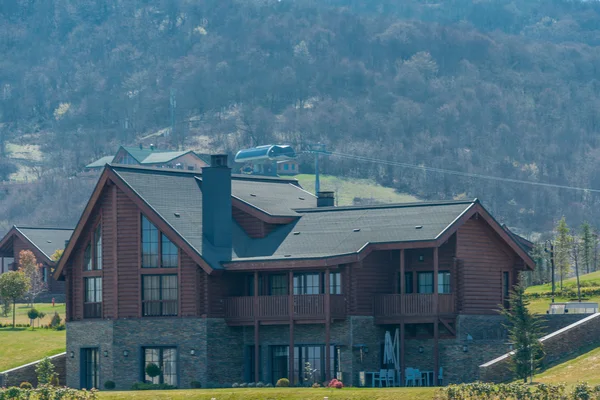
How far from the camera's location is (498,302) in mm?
57656

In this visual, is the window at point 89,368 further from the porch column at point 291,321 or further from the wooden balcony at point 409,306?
the wooden balcony at point 409,306

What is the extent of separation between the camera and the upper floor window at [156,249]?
185 feet

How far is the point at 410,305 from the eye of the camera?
179 feet

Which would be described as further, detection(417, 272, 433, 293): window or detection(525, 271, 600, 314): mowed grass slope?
detection(525, 271, 600, 314): mowed grass slope

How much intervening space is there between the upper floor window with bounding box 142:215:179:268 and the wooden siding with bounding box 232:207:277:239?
3.95 meters

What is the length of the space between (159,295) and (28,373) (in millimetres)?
8020

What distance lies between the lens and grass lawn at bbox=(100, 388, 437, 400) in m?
43.5

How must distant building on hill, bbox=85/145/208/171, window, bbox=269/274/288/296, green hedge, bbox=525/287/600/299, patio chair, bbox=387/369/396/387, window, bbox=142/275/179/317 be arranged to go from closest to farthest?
patio chair, bbox=387/369/396/387 < window, bbox=142/275/179/317 < window, bbox=269/274/288/296 < green hedge, bbox=525/287/600/299 < distant building on hill, bbox=85/145/208/171

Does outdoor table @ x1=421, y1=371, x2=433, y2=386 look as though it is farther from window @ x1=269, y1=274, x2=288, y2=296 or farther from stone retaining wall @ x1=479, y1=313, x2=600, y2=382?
window @ x1=269, y1=274, x2=288, y2=296

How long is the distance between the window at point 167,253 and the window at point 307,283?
17.0ft

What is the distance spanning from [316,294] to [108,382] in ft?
31.6

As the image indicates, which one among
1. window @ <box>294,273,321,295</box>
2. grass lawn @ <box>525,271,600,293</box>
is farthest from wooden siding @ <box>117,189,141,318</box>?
grass lawn @ <box>525,271,600,293</box>

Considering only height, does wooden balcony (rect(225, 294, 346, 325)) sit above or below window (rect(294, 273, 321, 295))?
below

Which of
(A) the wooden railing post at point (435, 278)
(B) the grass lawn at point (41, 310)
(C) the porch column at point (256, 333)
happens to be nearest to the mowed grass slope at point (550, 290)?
(A) the wooden railing post at point (435, 278)
